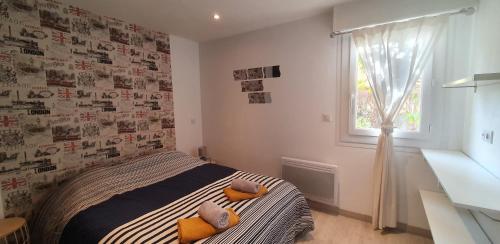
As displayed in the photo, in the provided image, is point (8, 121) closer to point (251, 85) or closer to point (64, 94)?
point (64, 94)

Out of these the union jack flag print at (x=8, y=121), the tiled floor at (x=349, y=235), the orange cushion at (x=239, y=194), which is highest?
the union jack flag print at (x=8, y=121)

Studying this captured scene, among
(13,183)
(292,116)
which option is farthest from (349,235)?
(13,183)

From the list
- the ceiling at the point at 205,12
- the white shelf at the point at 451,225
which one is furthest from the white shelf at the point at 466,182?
the ceiling at the point at 205,12

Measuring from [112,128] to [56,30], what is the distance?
1122 mm

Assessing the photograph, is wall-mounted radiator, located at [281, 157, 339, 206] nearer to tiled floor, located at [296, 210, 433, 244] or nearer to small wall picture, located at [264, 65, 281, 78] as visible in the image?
tiled floor, located at [296, 210, 433, 244]

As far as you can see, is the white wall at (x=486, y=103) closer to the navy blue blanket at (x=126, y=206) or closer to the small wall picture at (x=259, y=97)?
the small wall picture at (x=259, y=97)

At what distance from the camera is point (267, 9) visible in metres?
2.31

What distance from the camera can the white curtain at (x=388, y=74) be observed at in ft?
6.58

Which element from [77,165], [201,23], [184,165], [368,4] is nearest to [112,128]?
[77,165]

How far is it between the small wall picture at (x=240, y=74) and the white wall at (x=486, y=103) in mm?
2415

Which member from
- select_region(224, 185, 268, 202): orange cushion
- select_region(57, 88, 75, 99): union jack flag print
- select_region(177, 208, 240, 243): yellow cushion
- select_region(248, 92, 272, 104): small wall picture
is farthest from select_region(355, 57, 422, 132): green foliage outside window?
select_region(57, 88, 75, 99): union jack flag print

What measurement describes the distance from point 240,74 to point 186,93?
0.96 m

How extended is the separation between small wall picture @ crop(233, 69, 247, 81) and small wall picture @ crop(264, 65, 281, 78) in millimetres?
356

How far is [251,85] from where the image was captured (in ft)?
10.2
